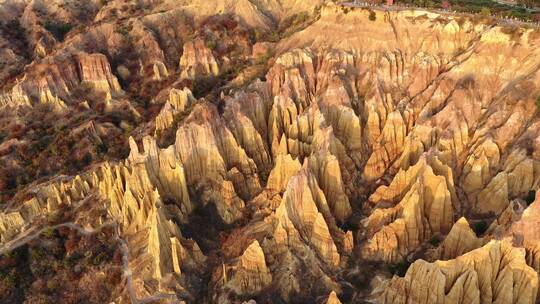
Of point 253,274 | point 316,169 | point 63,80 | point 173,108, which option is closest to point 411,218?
point 316,169

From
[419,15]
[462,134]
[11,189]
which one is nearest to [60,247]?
[11,189]

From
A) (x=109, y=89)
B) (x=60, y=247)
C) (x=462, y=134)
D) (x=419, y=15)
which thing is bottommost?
(x=60, y=247)

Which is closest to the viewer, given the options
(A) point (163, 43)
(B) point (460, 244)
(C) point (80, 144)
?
(B) point (460, 244)

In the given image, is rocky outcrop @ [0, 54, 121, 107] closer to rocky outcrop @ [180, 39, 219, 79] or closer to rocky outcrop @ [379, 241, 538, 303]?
rocky outcrop @ [180, 39, 219, 79]

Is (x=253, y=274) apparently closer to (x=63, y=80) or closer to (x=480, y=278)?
(x=480, y=278)

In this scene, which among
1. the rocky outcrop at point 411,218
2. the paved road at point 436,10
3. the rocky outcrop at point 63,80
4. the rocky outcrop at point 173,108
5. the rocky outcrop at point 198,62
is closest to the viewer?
the rocky outcrop at point 411,218

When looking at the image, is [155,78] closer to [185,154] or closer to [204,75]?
[204,75]

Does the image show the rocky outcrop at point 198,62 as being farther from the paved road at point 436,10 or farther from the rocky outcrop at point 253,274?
the rocky outcrop at point 253,274

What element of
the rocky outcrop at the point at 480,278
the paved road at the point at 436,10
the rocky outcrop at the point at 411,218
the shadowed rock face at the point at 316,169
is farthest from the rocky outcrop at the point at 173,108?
the rocky outcrop at the point at 480,278
